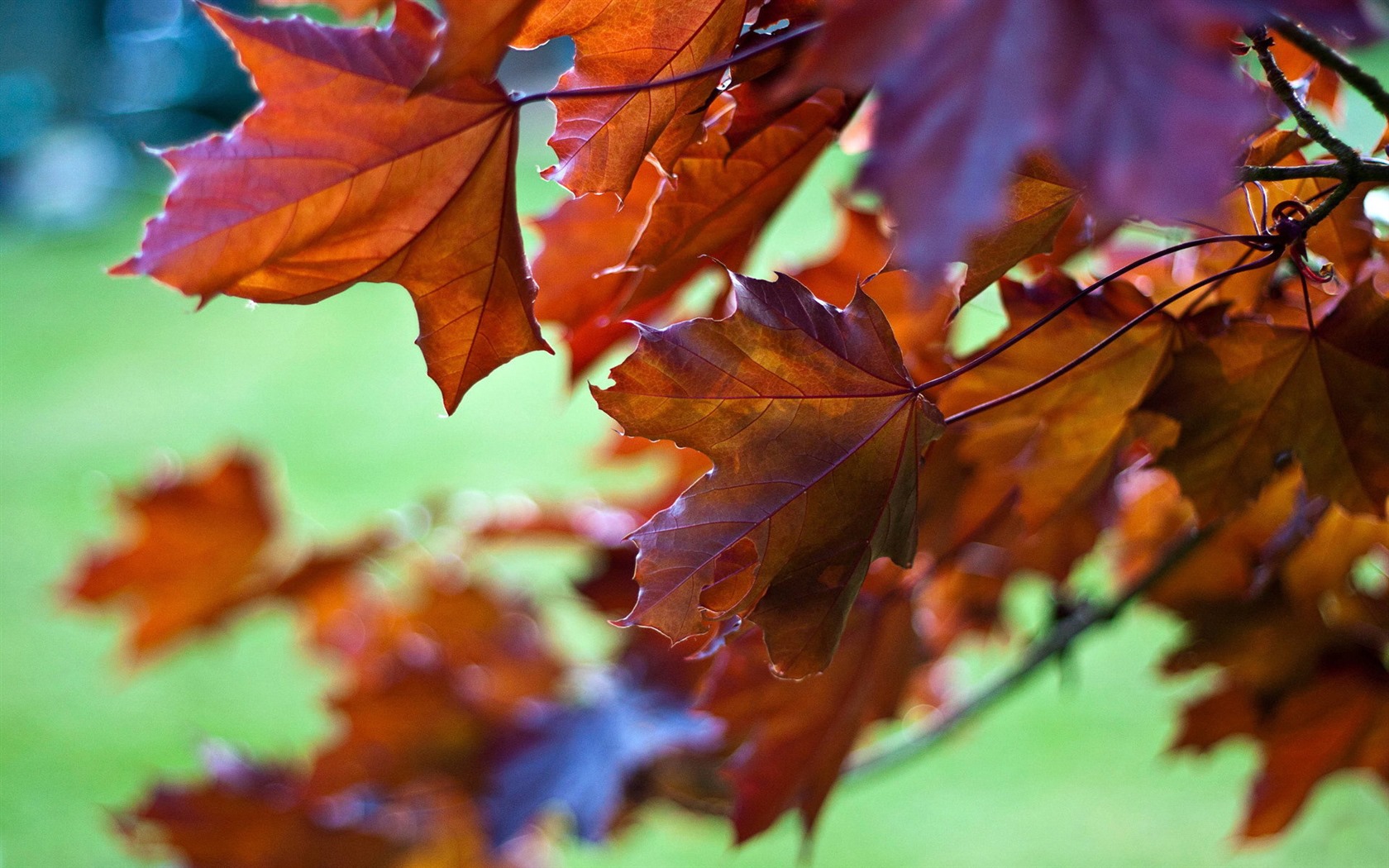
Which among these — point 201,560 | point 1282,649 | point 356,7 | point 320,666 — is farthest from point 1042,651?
point 320,666

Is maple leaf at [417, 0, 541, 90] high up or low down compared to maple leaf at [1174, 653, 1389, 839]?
up

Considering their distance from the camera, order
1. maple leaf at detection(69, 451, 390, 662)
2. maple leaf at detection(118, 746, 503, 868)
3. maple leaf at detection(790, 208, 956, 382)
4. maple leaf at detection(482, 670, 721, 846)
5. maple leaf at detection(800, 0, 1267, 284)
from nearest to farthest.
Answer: maple leaf at detection(800, 0, 1267, 284) → maple leaf at detection(790, 208, 956, 382) → maple leaf at detection(482, 670, 721, 846) → maple leaf at detection(118, 746, 503, 868) → maple leaf at detection(69, 451, 390, 662)

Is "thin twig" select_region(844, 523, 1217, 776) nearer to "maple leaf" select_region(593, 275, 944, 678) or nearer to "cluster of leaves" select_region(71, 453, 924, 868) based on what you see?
"cluster of leaves" select_region(71, 453, 924, 868)

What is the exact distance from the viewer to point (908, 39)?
210 millimetres

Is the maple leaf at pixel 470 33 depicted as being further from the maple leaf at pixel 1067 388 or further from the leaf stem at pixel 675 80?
the maple leaf at pixel 1067 388

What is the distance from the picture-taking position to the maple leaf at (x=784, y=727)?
19.6 inches

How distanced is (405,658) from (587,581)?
221 millimetres

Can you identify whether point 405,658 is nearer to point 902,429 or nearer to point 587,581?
point 587,581

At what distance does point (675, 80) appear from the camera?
0.31 meters

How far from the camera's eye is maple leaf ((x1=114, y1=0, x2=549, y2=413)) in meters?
0.31

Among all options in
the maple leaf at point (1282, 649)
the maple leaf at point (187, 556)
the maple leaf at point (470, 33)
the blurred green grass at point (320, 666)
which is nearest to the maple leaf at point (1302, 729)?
the maple leaf at point (1282, 649)

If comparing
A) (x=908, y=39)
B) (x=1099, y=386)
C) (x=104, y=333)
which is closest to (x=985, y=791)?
(x=1099, y=386)

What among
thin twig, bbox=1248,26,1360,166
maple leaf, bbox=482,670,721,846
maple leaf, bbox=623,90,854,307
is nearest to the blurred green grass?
maple leaf, bbox=482,670,721,846

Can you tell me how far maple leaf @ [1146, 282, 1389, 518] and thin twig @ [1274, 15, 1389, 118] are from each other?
0.24 ft
